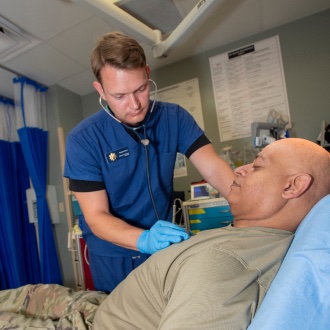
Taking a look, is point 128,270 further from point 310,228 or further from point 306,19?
point 306,19

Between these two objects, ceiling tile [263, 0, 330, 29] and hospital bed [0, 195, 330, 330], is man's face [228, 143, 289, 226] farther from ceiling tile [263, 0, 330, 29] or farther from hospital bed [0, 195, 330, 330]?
ceiling tile [263, 0, 330, 29]

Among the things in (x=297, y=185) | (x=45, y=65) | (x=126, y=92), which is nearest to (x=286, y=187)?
(x=297, y=185)

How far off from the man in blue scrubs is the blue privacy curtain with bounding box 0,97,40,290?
1702 millimetres

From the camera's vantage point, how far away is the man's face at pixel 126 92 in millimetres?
1012

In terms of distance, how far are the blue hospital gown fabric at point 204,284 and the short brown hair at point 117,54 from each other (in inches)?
25.8

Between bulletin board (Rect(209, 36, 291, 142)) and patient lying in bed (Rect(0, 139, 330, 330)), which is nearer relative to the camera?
patient lying in bed (Rect(0, 139, 330, 330))

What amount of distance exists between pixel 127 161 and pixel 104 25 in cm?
137

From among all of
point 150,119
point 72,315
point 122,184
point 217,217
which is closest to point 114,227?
point 122,184

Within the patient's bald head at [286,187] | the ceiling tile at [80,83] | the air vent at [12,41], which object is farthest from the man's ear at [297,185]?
the ceiling tile at [80,83]

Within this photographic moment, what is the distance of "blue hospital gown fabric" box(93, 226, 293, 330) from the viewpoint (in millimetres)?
528

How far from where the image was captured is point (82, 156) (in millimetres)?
1139

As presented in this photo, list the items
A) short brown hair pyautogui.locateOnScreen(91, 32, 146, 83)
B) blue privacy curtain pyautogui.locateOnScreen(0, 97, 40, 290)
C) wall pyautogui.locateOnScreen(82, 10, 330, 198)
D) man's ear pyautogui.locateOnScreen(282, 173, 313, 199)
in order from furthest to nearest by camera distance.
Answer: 1. blue privacy curtain pyautogui.locateOnScreen(0, 97, 40, 290)
2. wall pyautogui.locateOnScreen(82, 10, 330, 198)
3. short brown hair pyautogui.locateOnScreen(91, 32, 146, 83)
4. man's ear pyautogui.locateOnScreen(282, 173, 313, 199)

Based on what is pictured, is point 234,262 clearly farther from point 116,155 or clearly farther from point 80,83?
point 80,83

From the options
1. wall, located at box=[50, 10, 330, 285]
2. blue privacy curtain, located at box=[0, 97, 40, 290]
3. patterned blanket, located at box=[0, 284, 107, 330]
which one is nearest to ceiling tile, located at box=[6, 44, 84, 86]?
blue privacy curtain, located at box=[0, 97, 40, 290]
